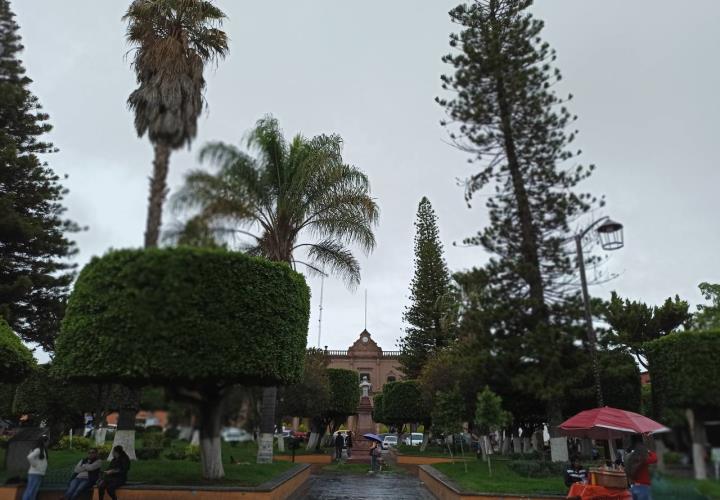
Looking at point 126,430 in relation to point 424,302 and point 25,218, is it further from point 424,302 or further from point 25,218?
point 424,302

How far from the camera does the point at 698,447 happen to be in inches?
239

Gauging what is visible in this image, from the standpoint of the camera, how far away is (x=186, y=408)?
10062mm

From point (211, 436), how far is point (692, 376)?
29.7ft

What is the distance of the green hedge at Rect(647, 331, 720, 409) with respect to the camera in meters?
6.90

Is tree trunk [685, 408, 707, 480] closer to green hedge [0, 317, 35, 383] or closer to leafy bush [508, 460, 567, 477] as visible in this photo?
leafy bush [508, 460, 567, 477]

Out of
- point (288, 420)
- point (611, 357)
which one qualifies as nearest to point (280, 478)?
point (611, 357)

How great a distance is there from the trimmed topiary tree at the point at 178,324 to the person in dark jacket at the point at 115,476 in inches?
55.9

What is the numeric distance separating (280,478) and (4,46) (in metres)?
20.3

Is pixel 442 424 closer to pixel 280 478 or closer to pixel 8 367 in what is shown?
pixel 280 478

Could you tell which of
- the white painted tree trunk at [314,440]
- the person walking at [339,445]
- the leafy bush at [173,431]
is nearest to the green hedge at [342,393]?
the white painted tree trunk at [314,440]

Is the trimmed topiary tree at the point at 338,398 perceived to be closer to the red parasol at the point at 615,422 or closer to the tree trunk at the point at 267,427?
the tree trunk at the point at 267,427

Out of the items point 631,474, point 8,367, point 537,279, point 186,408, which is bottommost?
point 631,474

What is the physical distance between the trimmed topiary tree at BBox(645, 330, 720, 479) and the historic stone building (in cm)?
5083

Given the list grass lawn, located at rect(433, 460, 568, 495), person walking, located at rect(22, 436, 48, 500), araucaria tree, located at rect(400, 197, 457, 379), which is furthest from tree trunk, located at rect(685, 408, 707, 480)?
araucaria tree, located at rect(400, 197, 457, 379)
